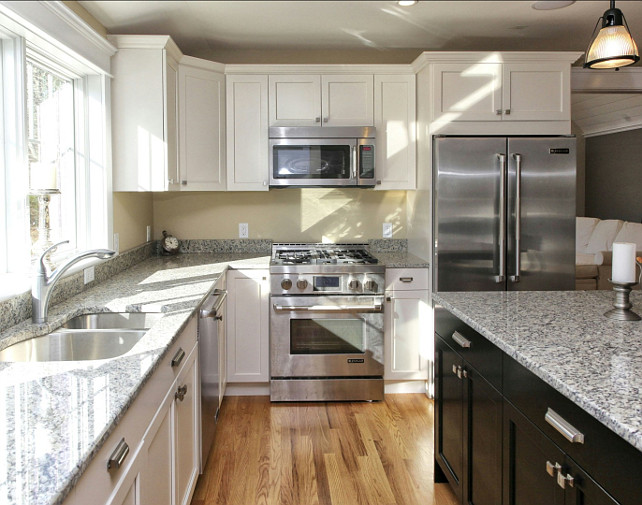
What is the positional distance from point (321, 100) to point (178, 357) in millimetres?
2414

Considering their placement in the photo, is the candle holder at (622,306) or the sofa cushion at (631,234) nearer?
the candle holder at (622,306)

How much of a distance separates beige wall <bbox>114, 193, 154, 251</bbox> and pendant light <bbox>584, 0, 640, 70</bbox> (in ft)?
8.47

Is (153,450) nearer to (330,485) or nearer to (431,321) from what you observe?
(330,485)

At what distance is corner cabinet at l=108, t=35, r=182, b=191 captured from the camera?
3.32 m

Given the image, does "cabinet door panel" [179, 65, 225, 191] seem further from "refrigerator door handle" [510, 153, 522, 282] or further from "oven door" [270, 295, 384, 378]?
"refrigerator door handle" [510, 153, 522, 282]

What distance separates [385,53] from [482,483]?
3.17 meters

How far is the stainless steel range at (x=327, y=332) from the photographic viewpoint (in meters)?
3.65

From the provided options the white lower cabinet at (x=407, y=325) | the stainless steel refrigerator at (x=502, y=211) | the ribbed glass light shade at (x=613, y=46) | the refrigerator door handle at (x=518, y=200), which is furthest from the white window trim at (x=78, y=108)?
the refrigerator door handle at (x=518, y=200)

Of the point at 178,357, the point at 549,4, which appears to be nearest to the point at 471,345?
the point at 178,357

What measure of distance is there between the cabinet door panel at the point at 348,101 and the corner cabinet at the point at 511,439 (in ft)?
6.04

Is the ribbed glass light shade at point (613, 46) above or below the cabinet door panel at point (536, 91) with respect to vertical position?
below

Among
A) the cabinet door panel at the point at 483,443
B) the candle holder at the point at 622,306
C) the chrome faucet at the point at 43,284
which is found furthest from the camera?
the chrome faucet at the point at 43,284

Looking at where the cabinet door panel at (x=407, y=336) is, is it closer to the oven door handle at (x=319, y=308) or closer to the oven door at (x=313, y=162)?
the oven door handle at (x=319, y=308)

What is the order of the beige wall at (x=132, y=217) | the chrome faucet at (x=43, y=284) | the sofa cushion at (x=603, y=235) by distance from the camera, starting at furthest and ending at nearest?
the sofa cushion at (x=603, y=235), the beige wall at (x=132, y=217), the chrome faucet at (x=43, y=284)
